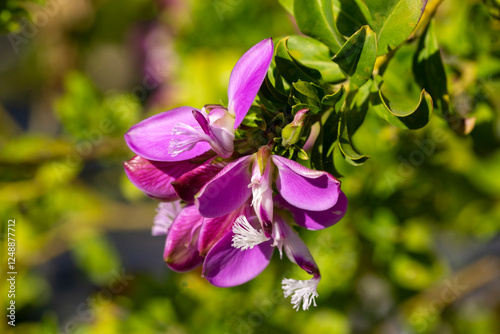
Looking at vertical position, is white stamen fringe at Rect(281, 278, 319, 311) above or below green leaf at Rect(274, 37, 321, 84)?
below

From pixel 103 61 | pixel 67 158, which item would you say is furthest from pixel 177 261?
pixel 103 61

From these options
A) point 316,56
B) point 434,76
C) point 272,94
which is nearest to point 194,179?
point 272,94

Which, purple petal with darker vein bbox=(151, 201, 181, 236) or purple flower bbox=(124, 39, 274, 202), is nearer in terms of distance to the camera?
purple flower bbox=(124, 39, 274, 202)

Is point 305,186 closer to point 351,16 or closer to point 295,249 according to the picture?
point 295,249

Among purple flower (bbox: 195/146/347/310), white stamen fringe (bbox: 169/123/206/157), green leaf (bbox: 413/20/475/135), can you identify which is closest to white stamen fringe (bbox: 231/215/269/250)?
purple flower (bbox: 195/146/347/310)

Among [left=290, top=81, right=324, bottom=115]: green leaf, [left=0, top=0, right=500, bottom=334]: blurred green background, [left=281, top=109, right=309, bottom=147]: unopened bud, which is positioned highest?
[left=290, top=81, right=324, bottom=115]: green leaf

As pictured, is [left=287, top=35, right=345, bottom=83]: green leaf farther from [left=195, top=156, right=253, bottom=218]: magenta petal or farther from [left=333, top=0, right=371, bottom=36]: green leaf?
[left=195, top=156, right=253, bottom=218]: magenta petal

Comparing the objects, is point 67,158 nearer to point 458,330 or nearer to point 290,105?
point 290,105
